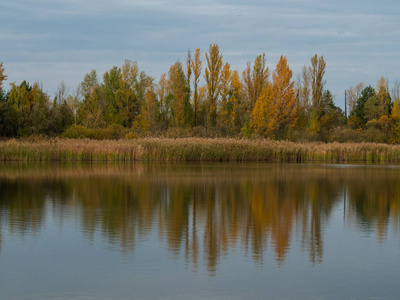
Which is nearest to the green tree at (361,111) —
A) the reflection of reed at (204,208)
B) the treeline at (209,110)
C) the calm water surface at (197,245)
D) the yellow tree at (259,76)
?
the treeline at (209,110)

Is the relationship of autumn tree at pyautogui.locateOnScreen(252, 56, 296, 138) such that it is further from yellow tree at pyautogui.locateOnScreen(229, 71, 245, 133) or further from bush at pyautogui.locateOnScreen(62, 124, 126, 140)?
bush at pyautogui.locateOnScreen(62, 124, 126, 140)

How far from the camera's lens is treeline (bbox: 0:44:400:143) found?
47772 millimetres

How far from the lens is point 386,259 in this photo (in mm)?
7398

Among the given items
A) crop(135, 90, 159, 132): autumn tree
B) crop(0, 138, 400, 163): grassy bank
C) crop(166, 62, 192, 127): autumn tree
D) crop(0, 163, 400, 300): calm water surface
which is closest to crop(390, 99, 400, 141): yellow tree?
crop(166, 62, 192, 127): autumn tree

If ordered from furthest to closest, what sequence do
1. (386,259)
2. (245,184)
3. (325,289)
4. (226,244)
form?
(245,184)
(226,244)
(386,259)
(325,289)

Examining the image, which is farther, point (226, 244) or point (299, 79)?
point (299, 79)

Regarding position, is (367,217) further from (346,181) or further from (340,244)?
(346,181)

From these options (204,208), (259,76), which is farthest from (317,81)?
(204,208)

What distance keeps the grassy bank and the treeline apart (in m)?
7.86

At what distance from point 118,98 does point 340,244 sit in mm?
55905

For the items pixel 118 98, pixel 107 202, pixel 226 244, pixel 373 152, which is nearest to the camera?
pixel 226 244

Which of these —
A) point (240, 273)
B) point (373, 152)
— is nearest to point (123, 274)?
point (240, 273)

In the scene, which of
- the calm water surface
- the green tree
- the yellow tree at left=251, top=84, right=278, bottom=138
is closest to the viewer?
the calm water surface

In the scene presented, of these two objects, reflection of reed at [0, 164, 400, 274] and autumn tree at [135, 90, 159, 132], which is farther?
autumn tree at [135, 90, 159, 132]
